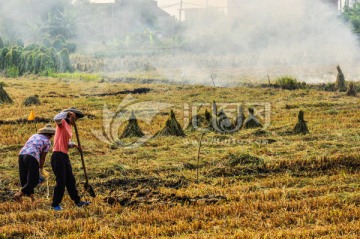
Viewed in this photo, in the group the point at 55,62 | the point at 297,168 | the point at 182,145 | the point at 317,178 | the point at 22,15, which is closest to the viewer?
the point at 317,178

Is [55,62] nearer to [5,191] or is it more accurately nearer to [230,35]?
[230,35]

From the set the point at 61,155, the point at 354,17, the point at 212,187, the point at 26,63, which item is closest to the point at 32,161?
the point at 61,155

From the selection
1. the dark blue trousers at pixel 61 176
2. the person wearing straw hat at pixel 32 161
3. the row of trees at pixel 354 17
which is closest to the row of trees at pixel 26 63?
the row of trees at pixel 354 17

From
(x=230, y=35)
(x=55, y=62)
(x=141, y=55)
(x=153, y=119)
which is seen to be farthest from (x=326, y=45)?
(x=153, y=119)

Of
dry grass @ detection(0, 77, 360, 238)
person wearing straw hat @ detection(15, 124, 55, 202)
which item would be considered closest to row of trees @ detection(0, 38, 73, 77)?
dry grass @ detection(0, 77, 360, 238)

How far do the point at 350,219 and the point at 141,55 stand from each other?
45.0 metres

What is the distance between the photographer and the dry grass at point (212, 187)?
682 cm

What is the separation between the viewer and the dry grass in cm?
682

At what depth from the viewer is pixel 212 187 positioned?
921cm

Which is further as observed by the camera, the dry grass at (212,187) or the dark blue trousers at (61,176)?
the dark blue trousers at (61,176)

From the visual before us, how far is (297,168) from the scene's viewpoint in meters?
10.4

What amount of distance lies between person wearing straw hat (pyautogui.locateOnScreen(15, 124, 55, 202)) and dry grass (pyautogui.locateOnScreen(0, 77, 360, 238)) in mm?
275

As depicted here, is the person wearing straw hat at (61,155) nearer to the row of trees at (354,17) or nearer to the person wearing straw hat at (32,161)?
the person wearing straw hat at (32,161)

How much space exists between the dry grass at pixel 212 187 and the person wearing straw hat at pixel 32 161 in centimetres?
27
